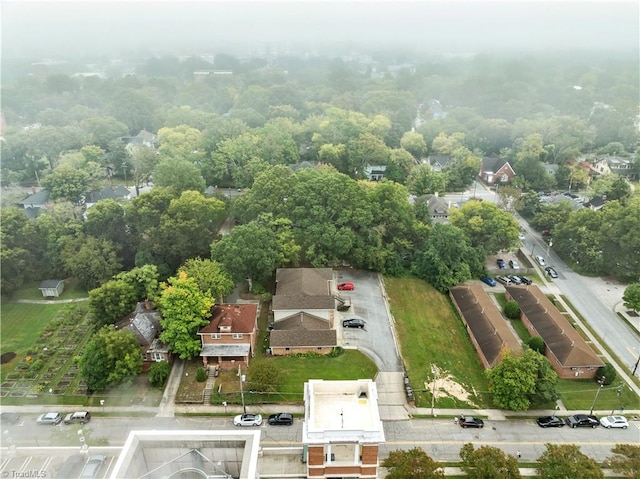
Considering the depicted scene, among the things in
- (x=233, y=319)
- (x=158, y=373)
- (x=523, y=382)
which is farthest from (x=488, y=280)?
(x=158, y=373)

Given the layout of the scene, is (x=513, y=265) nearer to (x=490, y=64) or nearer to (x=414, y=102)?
(x=414, y=102)

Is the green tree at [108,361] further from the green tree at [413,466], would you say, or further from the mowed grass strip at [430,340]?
the mowed grass strip at [430,340]

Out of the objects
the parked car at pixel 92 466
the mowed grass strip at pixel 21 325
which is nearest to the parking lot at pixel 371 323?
the parked car at pixel 92 466

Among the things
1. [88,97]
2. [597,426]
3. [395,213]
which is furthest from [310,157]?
[88,97]

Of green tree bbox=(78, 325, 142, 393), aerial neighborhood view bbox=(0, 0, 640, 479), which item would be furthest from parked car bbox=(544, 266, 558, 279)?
green tree bbox=(78, 325, 142, 393)

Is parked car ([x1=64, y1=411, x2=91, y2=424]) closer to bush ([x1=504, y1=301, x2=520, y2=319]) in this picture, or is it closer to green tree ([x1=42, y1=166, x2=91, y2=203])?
bush ([x1=504, y1=301, x2=520, y2=319])

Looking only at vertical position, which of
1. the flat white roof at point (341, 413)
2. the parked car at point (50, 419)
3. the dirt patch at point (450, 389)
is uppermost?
the flat white roof at point (341, 413)
